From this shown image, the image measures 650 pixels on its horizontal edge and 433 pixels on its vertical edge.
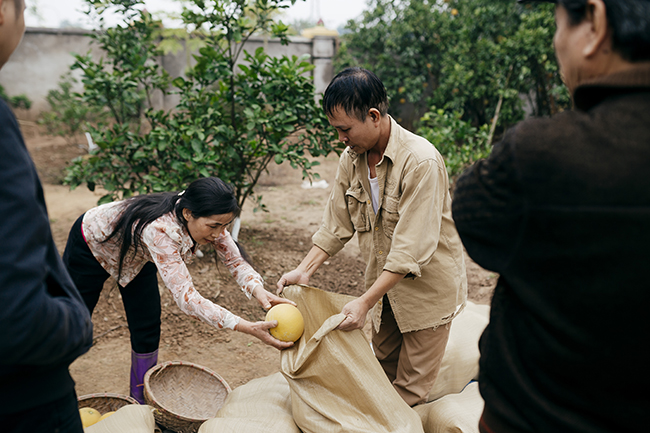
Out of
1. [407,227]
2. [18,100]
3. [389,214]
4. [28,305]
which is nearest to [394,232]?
[407,227]

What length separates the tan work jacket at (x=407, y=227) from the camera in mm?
2064

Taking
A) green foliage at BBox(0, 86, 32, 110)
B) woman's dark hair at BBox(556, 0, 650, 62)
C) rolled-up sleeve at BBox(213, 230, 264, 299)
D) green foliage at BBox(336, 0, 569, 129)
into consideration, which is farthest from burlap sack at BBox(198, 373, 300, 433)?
green foliage at BBox(0, 86, 32, 110)

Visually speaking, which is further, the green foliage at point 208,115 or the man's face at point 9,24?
the green foliage at point 208,115

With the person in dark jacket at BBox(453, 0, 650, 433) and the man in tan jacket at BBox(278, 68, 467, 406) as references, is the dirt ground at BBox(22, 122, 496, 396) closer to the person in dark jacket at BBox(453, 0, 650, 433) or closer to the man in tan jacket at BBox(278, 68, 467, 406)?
the man in tan jacket at BBox(278, 68, 467, 406)

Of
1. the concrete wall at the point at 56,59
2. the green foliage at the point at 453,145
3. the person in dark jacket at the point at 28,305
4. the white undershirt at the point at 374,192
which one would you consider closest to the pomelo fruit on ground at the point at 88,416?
the person in dark jacket at the point at 28,305

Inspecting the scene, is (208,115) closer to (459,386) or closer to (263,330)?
(263,330)

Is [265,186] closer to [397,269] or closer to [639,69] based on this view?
[397,269]

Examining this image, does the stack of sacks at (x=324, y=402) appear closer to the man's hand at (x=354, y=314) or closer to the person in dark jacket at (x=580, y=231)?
the man's hand at (x=354, y=314)

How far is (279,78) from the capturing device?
4445mm

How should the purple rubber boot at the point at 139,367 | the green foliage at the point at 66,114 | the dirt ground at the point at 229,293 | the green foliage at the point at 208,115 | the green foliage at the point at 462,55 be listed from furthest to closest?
the green foliage at the point at 66,114 < the green foliage at the point at 462,55 < the green foliage at the point at 208,115 < the dirt ground at the point at 229,293 < the purple rubber boot at the point at 139,367

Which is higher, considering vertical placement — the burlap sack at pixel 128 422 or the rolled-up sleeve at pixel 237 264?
the rolled-up sleeve at pixel 237 264

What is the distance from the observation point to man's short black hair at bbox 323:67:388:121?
2092 millimetres

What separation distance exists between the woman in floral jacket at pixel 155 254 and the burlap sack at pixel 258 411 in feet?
1.14

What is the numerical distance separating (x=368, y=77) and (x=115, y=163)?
3645 millimetres
